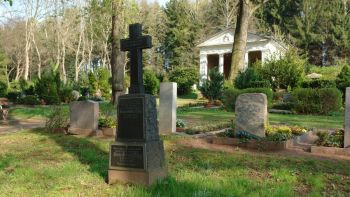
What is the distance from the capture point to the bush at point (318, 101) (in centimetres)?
1930

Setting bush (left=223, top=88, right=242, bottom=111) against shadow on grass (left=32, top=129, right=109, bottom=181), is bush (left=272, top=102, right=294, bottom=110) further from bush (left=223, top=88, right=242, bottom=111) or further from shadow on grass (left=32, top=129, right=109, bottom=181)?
shadow on grass (left=32, top=129, right=109, bottom=181)

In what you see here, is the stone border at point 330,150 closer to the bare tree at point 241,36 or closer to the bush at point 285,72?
the bare tree at point 241,36

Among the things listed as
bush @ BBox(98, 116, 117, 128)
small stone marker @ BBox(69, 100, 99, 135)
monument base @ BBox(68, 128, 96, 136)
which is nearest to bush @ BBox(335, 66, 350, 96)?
bush @ BBox(98, 116, 117, 128)

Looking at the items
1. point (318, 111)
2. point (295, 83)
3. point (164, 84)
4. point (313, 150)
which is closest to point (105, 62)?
point (295, 83)

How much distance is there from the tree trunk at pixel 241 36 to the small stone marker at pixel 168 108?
1469cm

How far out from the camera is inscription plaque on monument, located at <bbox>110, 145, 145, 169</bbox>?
6148mm

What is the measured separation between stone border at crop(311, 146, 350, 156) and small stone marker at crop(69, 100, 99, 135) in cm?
584

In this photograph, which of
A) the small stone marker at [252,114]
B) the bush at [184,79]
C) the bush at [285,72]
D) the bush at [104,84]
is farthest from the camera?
the bush at [184,79]

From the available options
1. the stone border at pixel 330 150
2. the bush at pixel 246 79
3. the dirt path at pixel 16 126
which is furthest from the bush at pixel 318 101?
the dirt path at pixel 16 126

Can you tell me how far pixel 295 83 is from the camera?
28672 millimetres

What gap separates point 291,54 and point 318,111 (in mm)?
10356

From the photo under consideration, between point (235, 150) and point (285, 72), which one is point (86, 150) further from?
point (285, 72)

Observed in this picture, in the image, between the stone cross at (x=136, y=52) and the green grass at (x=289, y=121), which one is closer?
the stone cross at (x=136, y=52)

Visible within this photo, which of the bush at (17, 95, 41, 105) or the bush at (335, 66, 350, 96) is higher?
the bush at (335, 66, 350, 96)
